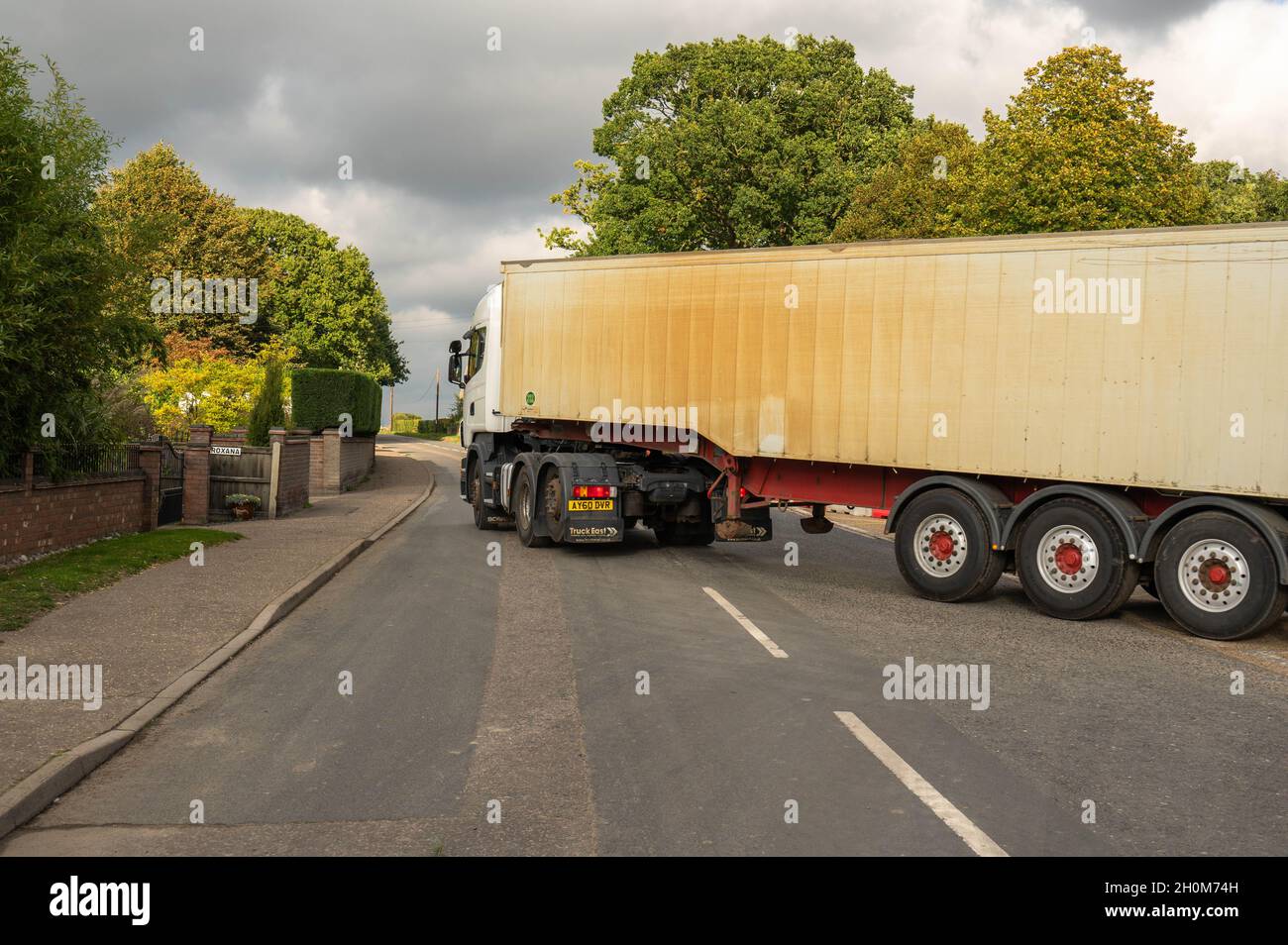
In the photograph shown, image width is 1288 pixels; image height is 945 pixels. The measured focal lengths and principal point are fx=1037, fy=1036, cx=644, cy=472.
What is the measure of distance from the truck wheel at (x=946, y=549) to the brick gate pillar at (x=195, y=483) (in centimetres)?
1338

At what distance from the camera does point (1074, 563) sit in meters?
10.6

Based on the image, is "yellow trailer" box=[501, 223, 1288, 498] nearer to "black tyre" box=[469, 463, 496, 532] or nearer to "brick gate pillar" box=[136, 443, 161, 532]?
"black tyre" box=[469, 463, 496, 532]

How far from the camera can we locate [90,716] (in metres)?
6.52

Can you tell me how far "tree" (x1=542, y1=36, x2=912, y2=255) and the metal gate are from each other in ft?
71.2

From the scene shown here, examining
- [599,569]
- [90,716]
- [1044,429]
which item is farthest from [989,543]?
[90,716]

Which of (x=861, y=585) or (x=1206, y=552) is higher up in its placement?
(x=1206, y=552)

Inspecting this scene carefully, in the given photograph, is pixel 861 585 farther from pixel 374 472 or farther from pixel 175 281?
pixel 175 281

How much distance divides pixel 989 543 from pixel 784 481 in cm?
315

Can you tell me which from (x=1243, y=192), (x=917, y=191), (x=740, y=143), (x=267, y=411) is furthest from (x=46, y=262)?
(x=1243, y=192)

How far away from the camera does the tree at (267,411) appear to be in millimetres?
25344

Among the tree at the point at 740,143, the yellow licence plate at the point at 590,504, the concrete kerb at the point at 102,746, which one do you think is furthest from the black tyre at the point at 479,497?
the tree at the point at 740,143

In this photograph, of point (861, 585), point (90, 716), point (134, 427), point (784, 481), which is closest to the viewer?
point (90, 716)

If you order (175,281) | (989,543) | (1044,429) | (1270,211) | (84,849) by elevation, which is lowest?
(84,849)

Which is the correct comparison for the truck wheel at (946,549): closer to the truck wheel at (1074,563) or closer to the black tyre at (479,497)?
the truck wheel at (1074,563)
